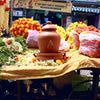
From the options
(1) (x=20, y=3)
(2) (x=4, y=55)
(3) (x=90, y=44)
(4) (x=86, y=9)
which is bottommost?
(2) (x=4, y=55)

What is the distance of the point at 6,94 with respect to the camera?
2221 millimetres

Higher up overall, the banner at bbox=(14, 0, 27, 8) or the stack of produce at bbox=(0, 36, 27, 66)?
the banner at bbox=(14, 0, 27, 8)

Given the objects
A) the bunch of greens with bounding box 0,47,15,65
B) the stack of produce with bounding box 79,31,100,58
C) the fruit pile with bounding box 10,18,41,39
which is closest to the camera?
the bunch of greens with bounding box 0,47,15,65

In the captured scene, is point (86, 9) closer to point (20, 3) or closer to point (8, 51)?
point (20, 3)

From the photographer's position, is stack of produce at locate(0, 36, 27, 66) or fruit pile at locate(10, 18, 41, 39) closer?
stack of produce at locate(0, 36, 27, 66)

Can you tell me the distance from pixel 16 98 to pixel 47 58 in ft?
2.41

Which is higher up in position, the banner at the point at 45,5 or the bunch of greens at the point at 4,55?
the banner at the point at 45,5

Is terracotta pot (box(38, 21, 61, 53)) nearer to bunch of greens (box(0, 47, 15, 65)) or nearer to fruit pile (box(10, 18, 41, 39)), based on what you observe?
bunch of greens (box(0, 47, 15, 65))

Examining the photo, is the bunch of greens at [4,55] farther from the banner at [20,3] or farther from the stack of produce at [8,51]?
the banner at [20,3]

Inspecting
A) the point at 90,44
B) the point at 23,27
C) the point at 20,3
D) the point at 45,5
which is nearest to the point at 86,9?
the point at 45,5

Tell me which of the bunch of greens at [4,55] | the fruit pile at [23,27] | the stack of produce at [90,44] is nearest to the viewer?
the bunch of greens at [4,55]

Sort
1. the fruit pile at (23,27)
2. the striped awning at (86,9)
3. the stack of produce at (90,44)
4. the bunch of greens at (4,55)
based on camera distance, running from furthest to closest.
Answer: the striped awning at (86,9) < the fruit pile at (23,27) < the stack of produce at (90,44) < the bunch of greens at (4,55)

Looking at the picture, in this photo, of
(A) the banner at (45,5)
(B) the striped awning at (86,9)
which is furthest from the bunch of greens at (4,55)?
(B) the striped awning at (86,9)

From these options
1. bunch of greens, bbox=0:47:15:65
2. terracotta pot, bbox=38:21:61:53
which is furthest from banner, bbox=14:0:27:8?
terracotta pot, bbox=38:21:61:53
